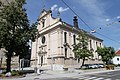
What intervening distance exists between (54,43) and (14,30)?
890 inches

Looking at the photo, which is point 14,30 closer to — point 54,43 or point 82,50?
point 82,50

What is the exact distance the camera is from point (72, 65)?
157 ft

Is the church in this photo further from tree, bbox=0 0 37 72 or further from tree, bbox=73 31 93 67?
tree, bbox=0 0 37 72

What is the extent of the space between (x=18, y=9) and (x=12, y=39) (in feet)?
15.1

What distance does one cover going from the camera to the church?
4569cm

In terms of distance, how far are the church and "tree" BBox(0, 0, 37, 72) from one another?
55.6 ft

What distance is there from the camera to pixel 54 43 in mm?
47625

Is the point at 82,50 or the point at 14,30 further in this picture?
the point at 82,50

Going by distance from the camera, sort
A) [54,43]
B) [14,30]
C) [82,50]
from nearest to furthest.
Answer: [14,30] < [82,50] < [54,43]

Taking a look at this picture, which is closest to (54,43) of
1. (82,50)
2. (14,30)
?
(82,50)

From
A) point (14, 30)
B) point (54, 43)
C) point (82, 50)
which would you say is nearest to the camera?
point (14, 30)

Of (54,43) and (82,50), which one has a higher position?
(54,43)

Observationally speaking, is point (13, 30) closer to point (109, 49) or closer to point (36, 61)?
point (36, 61)

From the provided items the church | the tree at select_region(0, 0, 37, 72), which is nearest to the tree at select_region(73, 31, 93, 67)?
the church
